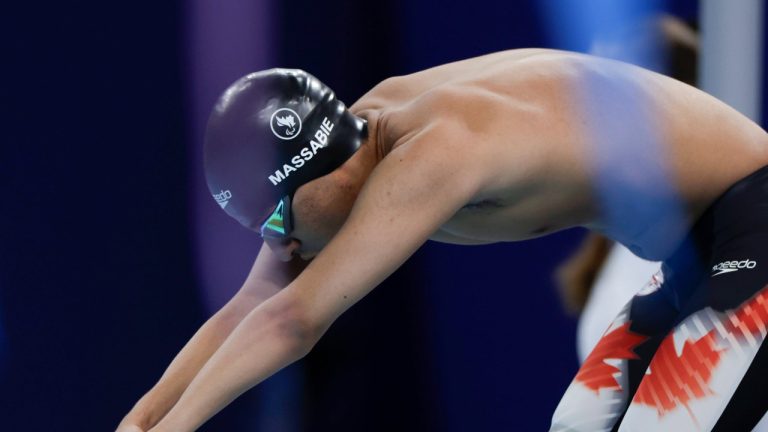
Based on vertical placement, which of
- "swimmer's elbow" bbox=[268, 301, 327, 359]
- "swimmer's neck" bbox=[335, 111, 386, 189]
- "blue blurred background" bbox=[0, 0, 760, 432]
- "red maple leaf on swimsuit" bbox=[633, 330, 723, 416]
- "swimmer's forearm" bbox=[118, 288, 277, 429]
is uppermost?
"swimmer's neck" bbox=[335, 111, 386, 189]

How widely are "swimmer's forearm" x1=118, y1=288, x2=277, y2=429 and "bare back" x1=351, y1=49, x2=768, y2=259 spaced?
46 cm

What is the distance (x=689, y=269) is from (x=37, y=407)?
2.02m

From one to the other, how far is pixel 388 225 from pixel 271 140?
0.36 m

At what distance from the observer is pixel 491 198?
6.66 ft

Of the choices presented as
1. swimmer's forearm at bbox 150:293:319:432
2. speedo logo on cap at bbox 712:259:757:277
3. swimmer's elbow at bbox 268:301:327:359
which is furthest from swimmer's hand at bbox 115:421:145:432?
speedo logo on cap at bbox 712:259:757:277

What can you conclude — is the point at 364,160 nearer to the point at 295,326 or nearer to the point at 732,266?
the point at 295,326

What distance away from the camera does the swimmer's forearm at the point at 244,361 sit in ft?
5.82

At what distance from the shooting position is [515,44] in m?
3.93

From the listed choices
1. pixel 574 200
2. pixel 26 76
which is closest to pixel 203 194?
pixel 26 76

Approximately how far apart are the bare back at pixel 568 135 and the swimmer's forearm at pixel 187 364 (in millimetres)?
460

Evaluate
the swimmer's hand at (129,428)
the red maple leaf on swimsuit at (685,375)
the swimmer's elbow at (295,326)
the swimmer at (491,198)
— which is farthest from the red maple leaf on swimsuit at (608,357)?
the swimmer's hand at (129,428)

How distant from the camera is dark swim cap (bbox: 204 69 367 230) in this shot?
206cm

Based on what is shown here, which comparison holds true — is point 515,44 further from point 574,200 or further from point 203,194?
point 574,200

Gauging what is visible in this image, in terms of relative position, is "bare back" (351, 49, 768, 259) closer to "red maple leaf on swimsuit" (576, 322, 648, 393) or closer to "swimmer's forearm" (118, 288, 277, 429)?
"red maple leaf on swimsuit" (576, 322, 648, 393)
